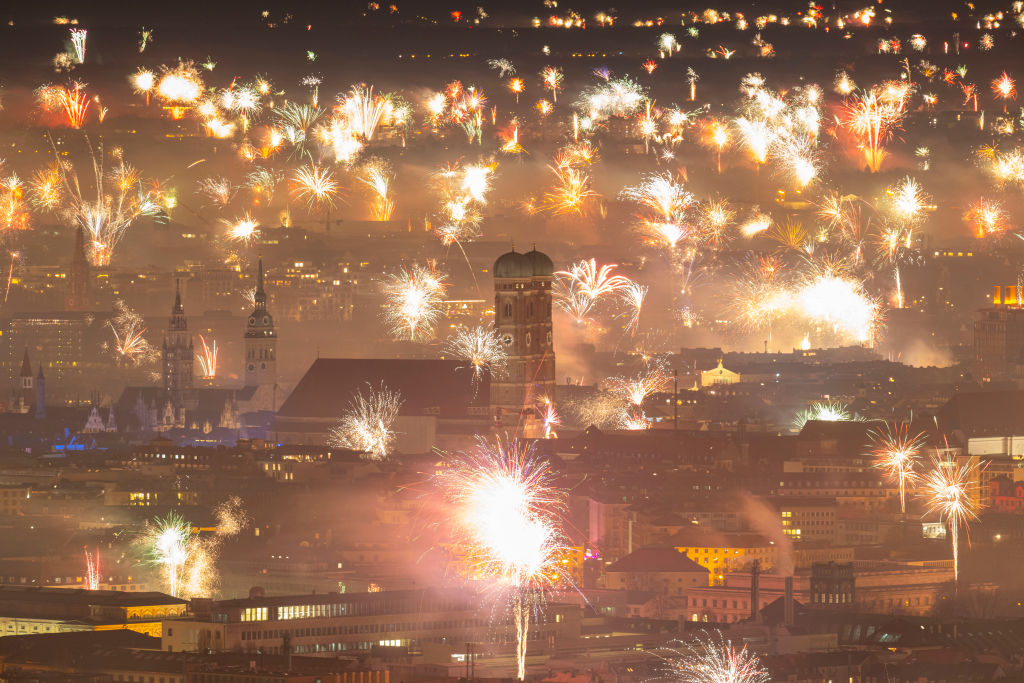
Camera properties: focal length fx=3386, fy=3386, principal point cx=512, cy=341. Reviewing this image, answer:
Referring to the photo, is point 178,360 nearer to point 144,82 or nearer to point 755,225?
point 144,82

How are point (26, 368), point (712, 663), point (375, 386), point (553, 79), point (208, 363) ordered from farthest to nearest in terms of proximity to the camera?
1. point (553, 79)
2. point (26, 368)
3. point (208, 363)
4. point (375, 386)
5. point (712, 663)

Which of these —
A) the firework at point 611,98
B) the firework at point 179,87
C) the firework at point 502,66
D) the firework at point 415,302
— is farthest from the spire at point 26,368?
the firework at point 611,98

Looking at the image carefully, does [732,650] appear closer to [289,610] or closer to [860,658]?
[860,658]

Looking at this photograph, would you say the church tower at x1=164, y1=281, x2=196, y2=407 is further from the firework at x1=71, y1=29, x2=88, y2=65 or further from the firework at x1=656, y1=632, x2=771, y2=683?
the firework at x1=656, y1=632, x2=771, y2=683

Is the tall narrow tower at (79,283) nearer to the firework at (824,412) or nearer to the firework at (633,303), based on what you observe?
the firework at (633,303)

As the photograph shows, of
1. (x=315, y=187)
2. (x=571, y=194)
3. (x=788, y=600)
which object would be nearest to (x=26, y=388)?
→ (x=315, y=187)

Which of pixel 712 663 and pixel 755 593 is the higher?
pixel 755 593

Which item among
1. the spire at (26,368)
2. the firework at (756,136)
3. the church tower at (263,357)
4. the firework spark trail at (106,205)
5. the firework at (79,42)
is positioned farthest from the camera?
the firework spark trail at (106,205)
